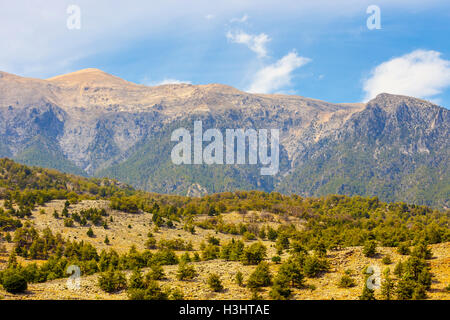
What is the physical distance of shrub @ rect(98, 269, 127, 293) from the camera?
52.7 m

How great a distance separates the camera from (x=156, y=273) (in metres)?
56.9

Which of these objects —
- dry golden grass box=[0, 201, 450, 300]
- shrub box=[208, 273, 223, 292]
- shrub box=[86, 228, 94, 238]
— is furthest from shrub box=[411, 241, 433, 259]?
shrub box=[86, 228, 94, 238]

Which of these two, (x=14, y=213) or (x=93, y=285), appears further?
(x=14, y=213)

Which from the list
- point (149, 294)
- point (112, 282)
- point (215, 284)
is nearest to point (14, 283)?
point (112, 282)

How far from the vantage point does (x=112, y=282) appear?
5300 centimetres

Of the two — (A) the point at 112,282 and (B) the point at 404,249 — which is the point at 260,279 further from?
(B) the point at 404,249

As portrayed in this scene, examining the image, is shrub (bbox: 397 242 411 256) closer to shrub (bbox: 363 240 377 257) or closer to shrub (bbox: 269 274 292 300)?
shrub (bbox: 363 240 377 257)
